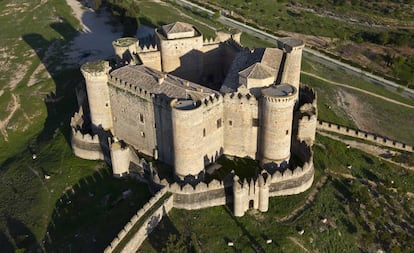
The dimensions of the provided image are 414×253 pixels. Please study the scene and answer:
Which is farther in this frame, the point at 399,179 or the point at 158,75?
the point at 399,179

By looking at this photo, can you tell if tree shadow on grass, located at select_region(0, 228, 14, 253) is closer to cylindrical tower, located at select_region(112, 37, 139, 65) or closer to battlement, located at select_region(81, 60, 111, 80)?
battlement, located at select_region(81, 60, 111, 80)

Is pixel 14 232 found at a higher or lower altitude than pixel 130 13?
lower

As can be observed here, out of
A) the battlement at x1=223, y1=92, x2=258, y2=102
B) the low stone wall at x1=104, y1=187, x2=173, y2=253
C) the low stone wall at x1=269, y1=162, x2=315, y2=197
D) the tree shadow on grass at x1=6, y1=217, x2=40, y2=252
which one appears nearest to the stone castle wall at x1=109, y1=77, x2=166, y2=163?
the battlement at x1=223, y1=92, x2=258, y2=102

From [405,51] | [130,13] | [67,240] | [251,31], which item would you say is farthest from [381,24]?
[67,240]

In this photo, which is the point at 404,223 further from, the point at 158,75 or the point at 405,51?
the point at 405,51

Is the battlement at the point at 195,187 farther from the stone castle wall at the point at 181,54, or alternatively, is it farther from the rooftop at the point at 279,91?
the stone castle wall at the point at 181,54

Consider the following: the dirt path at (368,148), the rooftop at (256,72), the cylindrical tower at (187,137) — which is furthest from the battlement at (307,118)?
the cylindrical tower at (187,137)

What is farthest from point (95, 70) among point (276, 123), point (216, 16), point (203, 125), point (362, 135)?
point (216, 16)
